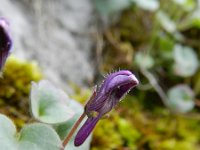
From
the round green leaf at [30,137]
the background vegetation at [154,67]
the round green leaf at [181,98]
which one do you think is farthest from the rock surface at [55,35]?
the round green leaf at [30,137]

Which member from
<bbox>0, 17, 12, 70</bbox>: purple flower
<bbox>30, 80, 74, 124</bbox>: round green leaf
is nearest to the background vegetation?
<bbox>30, 80, 74, 124</bbox>: round green leaf

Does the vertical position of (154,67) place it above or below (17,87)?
above

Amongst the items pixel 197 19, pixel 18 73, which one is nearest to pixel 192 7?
pixel 197 19

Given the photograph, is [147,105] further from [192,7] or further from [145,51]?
[192,7]

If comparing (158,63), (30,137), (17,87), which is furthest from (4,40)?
(158,63)

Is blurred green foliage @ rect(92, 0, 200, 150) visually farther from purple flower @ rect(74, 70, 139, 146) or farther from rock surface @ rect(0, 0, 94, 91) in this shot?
purple flower @ rect(74, 70, 139, 146)

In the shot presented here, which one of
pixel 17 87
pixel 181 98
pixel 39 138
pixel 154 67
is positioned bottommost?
pixel 39 138

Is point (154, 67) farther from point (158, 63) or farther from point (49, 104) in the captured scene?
point (49, 104)
